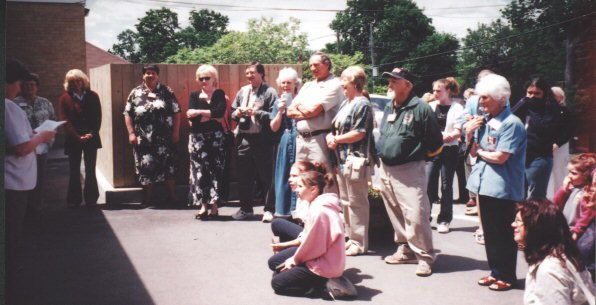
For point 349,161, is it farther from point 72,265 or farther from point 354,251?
point 72,265

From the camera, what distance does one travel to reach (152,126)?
22.8 ft

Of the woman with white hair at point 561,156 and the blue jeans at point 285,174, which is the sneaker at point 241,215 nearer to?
the blue jeans at point 285,174

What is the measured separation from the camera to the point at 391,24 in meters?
4.87

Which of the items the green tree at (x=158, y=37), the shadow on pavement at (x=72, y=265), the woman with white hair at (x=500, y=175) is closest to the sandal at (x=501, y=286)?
the woman with white hair at (x=500, y=175)

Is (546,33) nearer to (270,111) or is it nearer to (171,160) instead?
(270,111)

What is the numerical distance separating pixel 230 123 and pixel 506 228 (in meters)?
3.92

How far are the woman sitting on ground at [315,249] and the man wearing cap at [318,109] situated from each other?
3.75 ft

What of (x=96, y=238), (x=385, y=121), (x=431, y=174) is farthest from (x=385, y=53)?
(x=96, y=238)

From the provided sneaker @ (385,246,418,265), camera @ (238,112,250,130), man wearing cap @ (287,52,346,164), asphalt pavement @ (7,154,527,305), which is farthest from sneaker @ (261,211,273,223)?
sneaker @ (385,246,418,265)

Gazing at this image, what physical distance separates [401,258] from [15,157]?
2.95 m

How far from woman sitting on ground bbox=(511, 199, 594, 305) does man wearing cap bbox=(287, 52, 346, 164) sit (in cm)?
239

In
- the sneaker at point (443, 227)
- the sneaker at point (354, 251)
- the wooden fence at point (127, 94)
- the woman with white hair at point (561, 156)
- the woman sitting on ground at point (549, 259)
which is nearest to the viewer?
the woman sitting on ground at point (549, 259)

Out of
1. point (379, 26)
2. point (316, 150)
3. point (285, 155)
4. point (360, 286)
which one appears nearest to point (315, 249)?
point (360, 286)

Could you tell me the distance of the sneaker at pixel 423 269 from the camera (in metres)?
4.44
